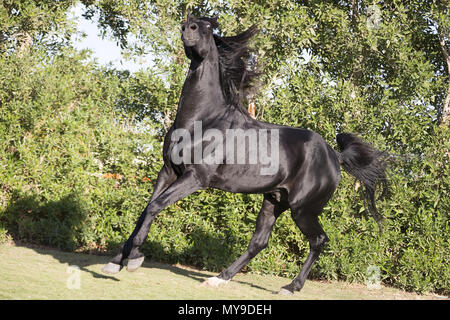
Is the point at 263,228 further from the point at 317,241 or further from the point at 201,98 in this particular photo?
the point at 201,98

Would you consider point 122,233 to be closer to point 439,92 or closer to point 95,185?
point 95,185

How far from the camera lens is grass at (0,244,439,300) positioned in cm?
421

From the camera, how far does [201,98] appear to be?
5109 mm

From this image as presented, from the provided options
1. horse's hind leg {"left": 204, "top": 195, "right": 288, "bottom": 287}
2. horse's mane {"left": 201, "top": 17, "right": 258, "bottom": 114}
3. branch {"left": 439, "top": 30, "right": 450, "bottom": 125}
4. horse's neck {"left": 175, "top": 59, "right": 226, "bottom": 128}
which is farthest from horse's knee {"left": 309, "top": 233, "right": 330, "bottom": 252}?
branch {"left": 439, "top": 30, "right": 450, "bottom": 125}

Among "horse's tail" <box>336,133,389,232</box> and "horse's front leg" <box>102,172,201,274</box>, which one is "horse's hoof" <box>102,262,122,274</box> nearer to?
"horse's front leg" <box>102,172,201,274</box>

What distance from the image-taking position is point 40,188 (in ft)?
26.3

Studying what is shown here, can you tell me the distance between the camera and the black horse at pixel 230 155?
4824 millimetres

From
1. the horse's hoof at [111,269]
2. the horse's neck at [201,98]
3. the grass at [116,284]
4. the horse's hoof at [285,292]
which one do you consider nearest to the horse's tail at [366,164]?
the grass at [116,284]

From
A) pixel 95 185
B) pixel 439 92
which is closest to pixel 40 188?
pixel 95 185

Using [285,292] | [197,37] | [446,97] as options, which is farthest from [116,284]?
[446,97]

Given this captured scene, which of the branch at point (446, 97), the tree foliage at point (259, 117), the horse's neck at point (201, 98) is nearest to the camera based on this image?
the horse's neck at point (201, 98)

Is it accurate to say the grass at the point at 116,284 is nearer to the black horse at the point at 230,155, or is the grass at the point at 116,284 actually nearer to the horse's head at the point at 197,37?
the black horse at the point at 230,155

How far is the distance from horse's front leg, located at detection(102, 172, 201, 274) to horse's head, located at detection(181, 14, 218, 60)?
1.23 metres
